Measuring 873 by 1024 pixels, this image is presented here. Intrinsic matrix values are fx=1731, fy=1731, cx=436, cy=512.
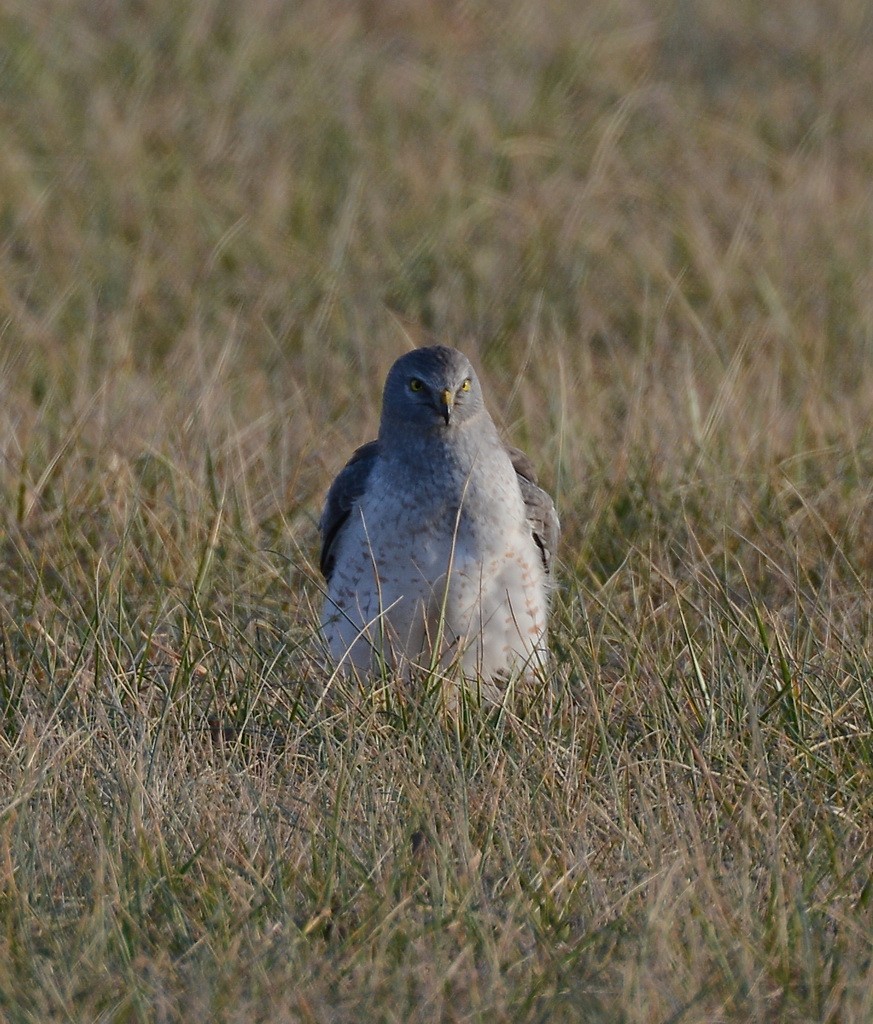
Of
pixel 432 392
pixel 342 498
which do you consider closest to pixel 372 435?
pixel 342 498

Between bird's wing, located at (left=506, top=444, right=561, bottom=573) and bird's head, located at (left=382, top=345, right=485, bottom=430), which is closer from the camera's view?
bird's head, located at (left=382, top=345, right=485, bottom=430)

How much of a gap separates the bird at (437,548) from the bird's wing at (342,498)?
0.01 metres

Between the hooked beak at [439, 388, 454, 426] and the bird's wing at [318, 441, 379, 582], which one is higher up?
the hooked beak at [439, 388, 454, 426]

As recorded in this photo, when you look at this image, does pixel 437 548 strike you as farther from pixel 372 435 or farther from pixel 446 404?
pixel 372 435

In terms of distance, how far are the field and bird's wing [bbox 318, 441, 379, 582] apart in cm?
11

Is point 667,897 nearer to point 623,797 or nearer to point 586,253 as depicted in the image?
point 623,797

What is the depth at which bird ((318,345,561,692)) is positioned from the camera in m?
4.64

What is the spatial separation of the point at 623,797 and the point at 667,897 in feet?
1.82

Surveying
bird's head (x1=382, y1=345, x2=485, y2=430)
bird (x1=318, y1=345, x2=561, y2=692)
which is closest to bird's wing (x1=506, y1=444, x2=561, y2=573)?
bird (x1=318, y1=345, x2=561, y2=692)

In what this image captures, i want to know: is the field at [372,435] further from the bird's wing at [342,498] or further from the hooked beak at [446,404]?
the hooked beak at [446,404]

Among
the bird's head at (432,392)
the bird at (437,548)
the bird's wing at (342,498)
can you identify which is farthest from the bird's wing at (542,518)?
the bird's wing at (342,498)

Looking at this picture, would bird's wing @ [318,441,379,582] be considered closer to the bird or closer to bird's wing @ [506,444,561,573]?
the bird

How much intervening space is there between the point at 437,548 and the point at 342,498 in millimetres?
451

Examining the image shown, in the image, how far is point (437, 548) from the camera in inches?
183
